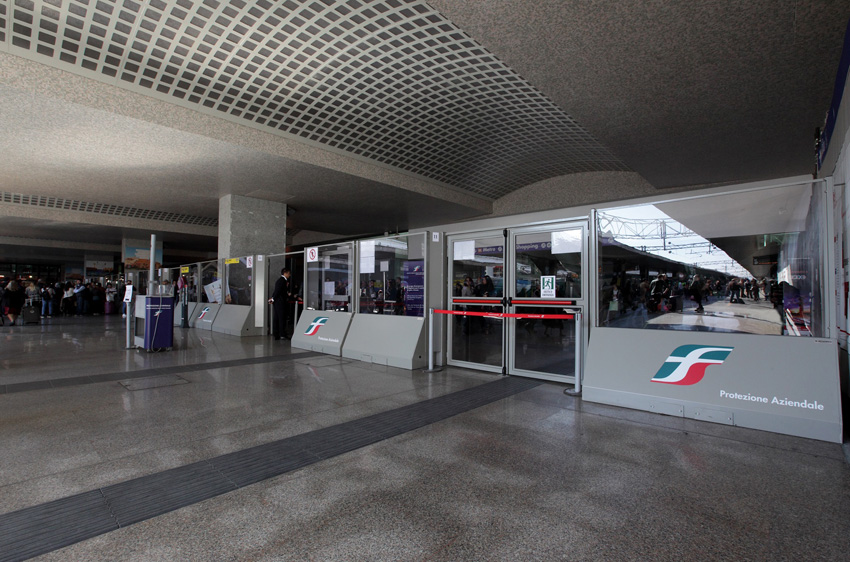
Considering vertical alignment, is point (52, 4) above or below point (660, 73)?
above

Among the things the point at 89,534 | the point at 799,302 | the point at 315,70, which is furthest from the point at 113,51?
the point at 799,302

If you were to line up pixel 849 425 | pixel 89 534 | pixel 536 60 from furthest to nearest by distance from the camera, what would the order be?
pixel 536 60 → pixel 849 425 → pixel 89 534

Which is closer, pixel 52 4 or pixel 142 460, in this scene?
pixel 142 460

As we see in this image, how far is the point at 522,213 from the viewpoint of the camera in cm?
1593

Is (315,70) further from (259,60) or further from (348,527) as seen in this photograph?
(348,527)

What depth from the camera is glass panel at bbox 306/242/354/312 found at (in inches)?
350

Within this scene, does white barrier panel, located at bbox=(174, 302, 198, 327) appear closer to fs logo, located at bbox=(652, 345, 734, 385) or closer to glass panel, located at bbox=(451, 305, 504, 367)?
glass panel, located at bbox=(451, 305, 504, 367)

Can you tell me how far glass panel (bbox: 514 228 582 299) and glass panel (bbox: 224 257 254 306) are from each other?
9084 millimetres

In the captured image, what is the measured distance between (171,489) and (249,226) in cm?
1244

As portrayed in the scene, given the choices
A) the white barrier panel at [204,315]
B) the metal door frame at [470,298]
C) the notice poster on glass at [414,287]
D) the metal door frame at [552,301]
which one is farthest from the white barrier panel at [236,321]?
the metal door frame at [552,301]

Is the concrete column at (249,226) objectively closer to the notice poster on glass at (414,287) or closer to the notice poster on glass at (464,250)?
the notice poster on glass at (414,287)

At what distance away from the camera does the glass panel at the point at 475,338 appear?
7.39 m

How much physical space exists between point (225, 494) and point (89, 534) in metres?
0.69

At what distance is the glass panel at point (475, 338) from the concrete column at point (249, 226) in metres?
9.13
